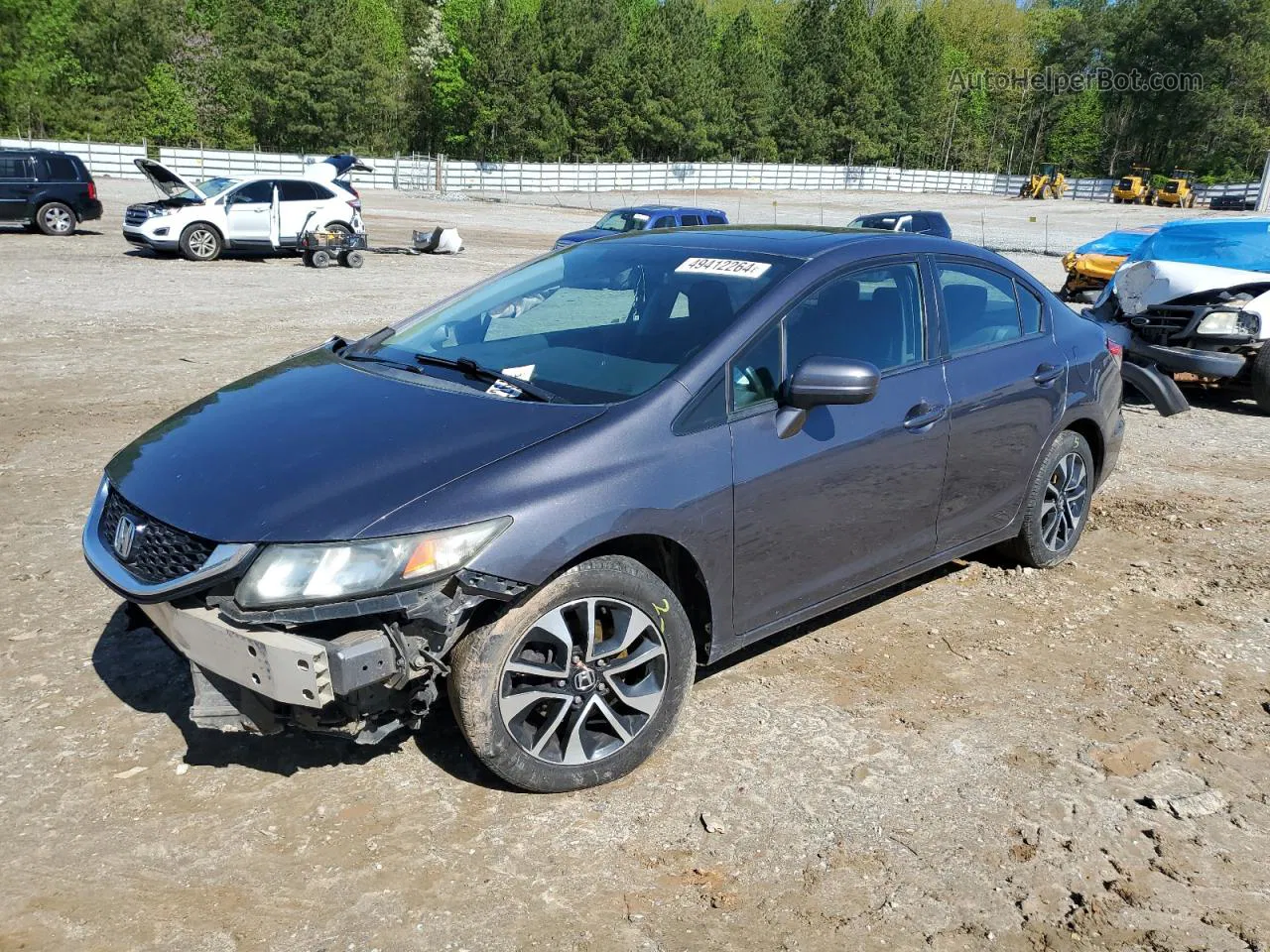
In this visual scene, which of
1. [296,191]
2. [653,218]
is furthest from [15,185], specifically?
[653,218]

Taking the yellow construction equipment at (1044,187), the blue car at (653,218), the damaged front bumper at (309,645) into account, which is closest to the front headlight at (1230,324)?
the damaged front bumper at (309,645)

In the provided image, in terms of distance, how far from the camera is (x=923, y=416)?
13.4 ft

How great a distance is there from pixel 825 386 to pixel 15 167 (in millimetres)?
23137

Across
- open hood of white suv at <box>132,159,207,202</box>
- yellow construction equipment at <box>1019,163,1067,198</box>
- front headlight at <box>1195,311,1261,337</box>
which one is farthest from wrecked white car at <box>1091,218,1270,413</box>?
yellow construction equipment at <box>1019,163,1067,198</box>

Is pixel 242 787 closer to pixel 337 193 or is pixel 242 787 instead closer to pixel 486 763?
pixel 486 763

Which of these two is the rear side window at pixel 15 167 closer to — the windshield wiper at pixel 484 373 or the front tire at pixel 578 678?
the windshield wiper at pixel 484 373

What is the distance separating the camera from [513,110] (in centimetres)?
7706

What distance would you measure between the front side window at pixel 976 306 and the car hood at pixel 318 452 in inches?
73.2

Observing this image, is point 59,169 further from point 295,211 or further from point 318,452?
point 318,452

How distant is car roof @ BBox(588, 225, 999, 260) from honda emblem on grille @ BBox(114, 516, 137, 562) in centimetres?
225

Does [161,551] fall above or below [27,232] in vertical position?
above

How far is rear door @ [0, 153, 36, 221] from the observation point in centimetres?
2133

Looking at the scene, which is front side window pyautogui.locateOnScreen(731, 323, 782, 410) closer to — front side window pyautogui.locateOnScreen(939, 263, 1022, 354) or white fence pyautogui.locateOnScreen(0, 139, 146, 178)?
front side window pyautogui.locateOnScreen(939, 263, 1022, 354)

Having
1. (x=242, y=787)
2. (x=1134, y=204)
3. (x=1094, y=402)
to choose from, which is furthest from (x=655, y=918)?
(x=1134, y=204)
